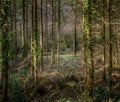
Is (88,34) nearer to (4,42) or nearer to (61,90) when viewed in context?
(4,42)

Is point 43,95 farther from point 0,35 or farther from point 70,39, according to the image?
point 70,39

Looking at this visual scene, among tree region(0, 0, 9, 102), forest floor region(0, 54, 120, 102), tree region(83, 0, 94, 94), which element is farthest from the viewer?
forest floor region(0, 54, 120, 102)

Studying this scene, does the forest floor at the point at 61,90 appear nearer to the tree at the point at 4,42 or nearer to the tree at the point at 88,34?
the tree at the point at 88,34

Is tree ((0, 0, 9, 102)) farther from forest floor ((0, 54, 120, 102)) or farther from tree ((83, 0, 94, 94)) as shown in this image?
tree ((83, 0, 94, 94))

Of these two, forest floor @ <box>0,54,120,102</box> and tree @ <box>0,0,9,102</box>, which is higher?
tree @ <box>0,0,9,102</box>

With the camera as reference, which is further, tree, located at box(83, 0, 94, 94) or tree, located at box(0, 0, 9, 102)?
tree, located at box(83, 0, 94, 94)

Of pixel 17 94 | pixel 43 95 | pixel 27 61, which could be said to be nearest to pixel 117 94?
pixel 43 95

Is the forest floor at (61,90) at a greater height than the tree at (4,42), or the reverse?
the tree at (4,42)

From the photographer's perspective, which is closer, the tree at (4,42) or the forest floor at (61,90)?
the tree at (4,42)

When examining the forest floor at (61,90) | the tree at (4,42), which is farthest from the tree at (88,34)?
the tree at (4,42)

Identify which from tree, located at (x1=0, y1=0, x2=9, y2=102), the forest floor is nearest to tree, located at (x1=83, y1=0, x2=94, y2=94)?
the forest floor

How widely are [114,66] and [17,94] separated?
14185 millimetres

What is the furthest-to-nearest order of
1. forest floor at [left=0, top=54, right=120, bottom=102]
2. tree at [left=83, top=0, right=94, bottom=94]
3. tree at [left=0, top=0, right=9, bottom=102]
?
forest floor at [left=0, top=54, right=120, bottom=102], tree at [left=83, top=0, right=94, bottom=94], tree at [left=0, top=0, right=9, bottom=102]

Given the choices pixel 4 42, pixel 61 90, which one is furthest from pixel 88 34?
pixel 61 90
